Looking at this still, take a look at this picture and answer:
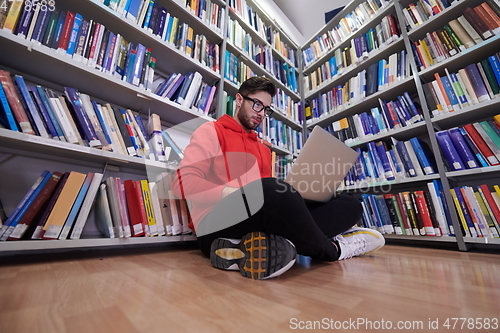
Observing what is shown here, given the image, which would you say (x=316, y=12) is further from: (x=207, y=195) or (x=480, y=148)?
(x=207, y=195)

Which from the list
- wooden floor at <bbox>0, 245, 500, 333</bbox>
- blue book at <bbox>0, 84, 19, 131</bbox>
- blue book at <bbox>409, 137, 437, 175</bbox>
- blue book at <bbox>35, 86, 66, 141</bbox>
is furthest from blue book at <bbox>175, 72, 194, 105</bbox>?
blue book at <bbox>409, 137, 437, 175</bbox>

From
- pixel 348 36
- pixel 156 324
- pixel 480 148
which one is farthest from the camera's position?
pixel 348 36

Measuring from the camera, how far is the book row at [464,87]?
4.20 feet

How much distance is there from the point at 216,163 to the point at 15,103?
2.77ft

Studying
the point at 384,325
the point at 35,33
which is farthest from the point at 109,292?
the point at 35,33

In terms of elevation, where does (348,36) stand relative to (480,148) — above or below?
above

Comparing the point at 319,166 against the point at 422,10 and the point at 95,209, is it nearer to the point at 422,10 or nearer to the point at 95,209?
the point at 95,209

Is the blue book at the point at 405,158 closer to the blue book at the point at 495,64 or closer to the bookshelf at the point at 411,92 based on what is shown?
the bookshelf at the point at 411,92

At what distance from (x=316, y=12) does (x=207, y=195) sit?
10.6 feet

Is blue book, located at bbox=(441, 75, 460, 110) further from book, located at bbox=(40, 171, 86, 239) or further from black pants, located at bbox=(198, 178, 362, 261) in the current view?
book, located at bbox=(40, 171, 86, 239)

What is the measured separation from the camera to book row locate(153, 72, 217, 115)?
1.38 metres

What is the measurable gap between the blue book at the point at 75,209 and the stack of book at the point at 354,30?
94.3 inches

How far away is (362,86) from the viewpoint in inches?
76.3

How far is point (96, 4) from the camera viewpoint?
42.6 inches
